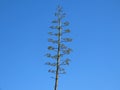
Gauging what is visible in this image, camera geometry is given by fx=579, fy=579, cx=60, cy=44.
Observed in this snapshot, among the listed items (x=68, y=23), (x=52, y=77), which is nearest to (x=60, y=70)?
(x=52, y=77)

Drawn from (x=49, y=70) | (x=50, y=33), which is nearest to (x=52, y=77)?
(x=49, y=70)

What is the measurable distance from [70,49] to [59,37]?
1.81 m

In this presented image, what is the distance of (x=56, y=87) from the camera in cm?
6119

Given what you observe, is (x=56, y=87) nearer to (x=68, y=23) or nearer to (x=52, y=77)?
(x=52, y=77)

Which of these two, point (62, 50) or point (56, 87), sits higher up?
point (62, 50)

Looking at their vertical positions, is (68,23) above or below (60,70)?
above

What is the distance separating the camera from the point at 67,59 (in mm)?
61750

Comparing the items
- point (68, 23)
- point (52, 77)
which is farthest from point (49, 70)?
point (68, 23)

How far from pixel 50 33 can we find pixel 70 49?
283cm

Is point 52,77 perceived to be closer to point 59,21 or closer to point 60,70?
point 60,70

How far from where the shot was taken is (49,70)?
202ft

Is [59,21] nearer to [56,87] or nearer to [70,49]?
[70,49]

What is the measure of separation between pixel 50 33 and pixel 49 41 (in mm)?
921

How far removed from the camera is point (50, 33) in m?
62.9
